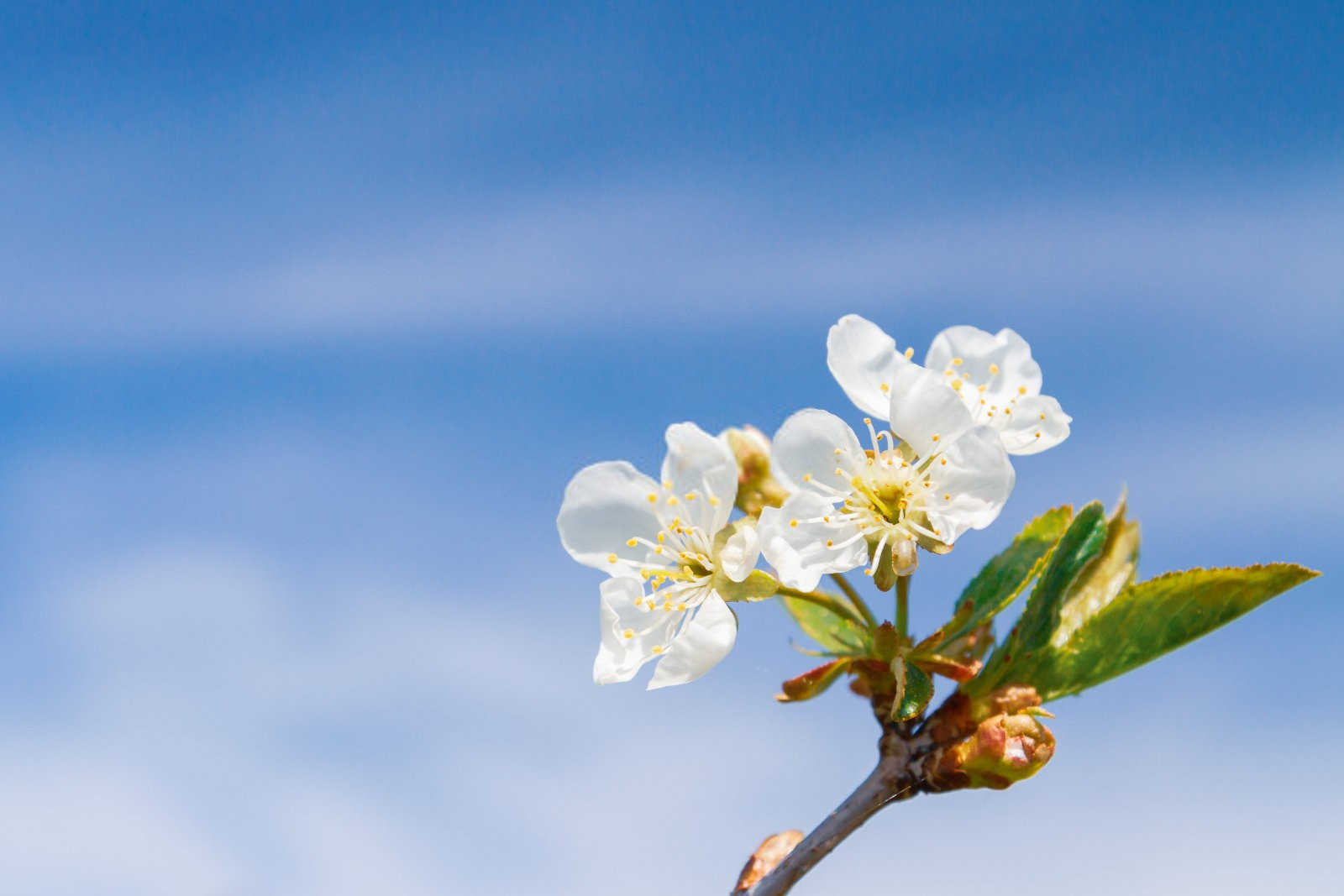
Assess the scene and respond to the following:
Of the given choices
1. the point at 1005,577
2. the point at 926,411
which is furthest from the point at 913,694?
the point at 926,411

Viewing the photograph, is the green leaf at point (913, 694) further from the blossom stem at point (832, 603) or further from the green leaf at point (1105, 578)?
the green leaf at point (1105, 578)

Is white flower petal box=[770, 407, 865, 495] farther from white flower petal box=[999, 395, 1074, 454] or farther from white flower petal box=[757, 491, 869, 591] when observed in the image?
white flower petal box=[999, 395, 1074, 454]

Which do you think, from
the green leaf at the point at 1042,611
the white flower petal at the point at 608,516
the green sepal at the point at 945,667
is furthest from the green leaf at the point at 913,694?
the white flower petal at the point at 608,516

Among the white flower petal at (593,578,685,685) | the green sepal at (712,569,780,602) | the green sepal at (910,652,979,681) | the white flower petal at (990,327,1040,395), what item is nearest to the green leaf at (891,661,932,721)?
the green sepal at (910,652,979,681)

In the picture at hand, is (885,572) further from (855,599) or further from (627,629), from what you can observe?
(627,629)

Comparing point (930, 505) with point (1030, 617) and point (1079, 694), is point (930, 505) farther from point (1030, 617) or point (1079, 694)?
point (1079, 694)
